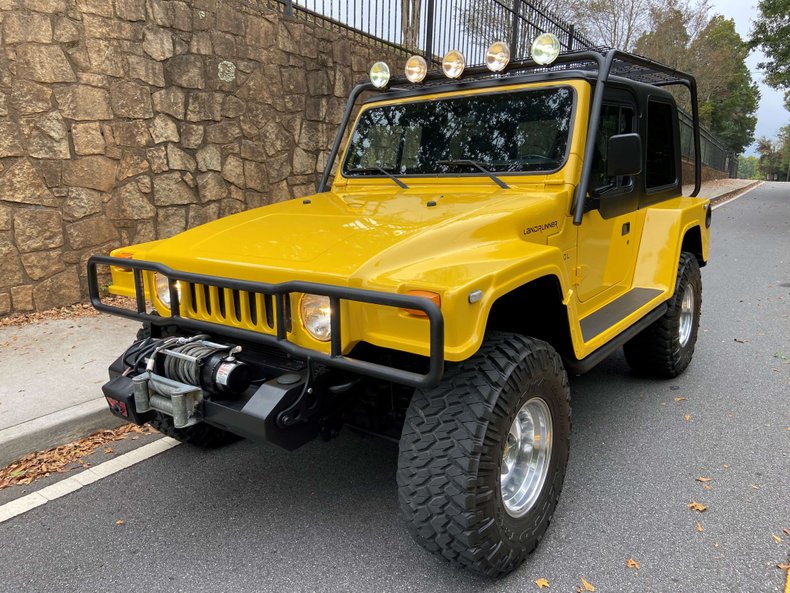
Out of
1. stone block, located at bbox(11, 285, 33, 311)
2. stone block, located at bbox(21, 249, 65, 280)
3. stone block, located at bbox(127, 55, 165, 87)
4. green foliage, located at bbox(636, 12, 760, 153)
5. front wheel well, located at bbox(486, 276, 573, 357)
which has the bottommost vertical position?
stone block, located at bbox(11, 285, 33, 311)

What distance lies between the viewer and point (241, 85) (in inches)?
275

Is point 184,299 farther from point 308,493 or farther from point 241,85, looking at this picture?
point 241,85

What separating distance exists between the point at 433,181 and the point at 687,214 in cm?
207

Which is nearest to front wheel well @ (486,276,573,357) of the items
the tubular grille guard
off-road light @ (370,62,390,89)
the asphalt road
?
the tubular grille guard

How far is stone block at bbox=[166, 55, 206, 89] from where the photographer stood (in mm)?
6242

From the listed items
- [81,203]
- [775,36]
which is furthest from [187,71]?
[775,36]

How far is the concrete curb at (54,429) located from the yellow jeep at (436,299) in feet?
2.46

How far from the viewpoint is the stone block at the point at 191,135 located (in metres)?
6.42

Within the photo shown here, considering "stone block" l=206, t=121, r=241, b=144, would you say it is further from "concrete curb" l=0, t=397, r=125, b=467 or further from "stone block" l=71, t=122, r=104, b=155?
"concrete curb" l=0, t=397, r=125, b=467

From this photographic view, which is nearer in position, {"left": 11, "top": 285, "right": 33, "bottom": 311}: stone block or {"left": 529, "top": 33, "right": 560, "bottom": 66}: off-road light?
{"left": 529, "top": 33, "right": 560, "bottom": 66}: off-road light

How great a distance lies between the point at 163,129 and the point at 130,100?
0.42m

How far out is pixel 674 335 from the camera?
13.8 ft

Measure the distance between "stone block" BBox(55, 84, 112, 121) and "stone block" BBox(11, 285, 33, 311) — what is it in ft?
5.29

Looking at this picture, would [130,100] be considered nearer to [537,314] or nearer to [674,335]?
[537,314]
